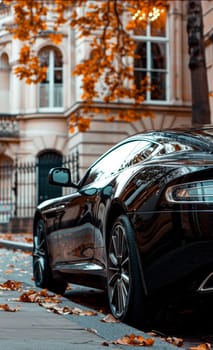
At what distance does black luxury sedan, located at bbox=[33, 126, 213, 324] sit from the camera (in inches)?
218

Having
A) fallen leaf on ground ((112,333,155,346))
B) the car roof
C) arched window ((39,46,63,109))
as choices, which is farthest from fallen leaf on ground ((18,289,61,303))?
arched window ((39,46,63,109))

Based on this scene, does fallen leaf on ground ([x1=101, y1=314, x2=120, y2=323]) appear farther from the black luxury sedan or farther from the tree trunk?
the tree trunk

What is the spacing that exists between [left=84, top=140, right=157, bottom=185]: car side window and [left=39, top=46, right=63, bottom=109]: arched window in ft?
97.7

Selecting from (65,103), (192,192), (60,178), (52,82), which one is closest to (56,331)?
(192,192)

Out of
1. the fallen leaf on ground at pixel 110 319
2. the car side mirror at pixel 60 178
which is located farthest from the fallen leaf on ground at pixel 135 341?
the car side mirror at pixel 60 178

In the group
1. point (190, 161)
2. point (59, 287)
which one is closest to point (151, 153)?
point (190, 161)

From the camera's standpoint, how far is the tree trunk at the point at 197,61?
15.5m

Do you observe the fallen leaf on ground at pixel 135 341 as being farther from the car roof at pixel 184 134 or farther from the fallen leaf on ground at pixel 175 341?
the car roof at pixel 184 134

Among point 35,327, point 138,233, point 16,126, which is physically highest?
point 16,126

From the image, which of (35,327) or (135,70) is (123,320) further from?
(135,70)

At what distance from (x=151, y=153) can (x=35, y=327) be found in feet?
5.59

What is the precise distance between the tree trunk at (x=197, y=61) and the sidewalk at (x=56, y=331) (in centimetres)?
910

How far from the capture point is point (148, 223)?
579 centimetres

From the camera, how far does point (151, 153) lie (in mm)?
6578
